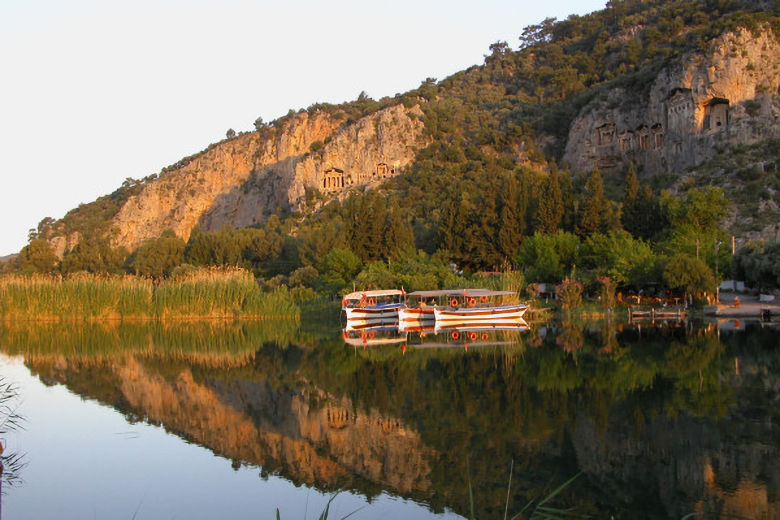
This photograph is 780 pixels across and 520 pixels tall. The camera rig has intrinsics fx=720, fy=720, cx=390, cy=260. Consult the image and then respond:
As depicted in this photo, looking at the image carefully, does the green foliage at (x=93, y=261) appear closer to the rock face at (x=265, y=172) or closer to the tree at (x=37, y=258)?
the tree at (x=37, y=258)

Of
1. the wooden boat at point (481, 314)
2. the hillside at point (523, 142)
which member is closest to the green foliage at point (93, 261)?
the hillside at point (523, 142)

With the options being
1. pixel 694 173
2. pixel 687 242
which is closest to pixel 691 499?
pixel 687 242

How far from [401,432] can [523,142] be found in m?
69.7

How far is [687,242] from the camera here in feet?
137

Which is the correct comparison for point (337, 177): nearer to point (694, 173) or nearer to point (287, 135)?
point (287, 135)

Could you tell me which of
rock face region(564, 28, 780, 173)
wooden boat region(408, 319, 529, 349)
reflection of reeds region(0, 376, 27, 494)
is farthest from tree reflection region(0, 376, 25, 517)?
rock face region(564, 28, 780, 173)

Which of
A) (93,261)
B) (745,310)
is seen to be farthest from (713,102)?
(93,261)

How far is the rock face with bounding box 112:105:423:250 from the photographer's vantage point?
8644 centimetres

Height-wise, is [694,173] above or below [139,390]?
above

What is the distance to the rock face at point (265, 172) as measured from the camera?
86438mm

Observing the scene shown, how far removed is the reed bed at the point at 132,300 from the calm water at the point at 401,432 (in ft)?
50.5

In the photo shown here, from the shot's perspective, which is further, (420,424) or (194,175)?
(194,175)

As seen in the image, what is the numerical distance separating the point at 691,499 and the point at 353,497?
4021mm


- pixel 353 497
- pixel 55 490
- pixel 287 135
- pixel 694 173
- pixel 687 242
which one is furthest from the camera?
pixel 287 135
